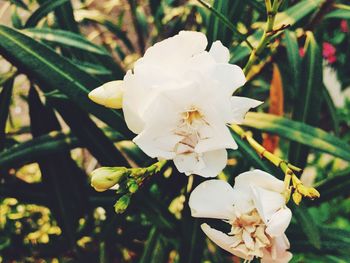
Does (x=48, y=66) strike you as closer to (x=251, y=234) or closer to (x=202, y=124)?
(x=202, y=124)

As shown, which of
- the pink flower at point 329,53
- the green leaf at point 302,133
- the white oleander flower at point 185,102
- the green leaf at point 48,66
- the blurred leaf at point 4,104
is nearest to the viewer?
the white oleander flower at point 185,102

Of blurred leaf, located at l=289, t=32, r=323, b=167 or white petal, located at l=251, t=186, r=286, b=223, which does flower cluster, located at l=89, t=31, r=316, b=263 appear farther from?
blurred leaf, located at l=289, t=32, r=323, b=167

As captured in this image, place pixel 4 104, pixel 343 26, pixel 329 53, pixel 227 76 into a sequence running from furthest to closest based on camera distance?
pixel 329 53 → pixel 343 26 → pixel 4 104 → pixel 227 76

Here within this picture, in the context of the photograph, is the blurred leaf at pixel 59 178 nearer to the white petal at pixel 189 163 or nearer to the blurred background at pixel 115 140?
the blurred background at pixel 115 140

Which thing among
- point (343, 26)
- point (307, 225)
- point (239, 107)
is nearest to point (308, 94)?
point (307, 225)

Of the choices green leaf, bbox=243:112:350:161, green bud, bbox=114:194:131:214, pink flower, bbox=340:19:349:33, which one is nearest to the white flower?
green bud, bbox=114:194:131:214

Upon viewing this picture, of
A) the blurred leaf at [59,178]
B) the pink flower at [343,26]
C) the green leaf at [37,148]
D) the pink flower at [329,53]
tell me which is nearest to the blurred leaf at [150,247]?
the blurred leaf at [59,178]
